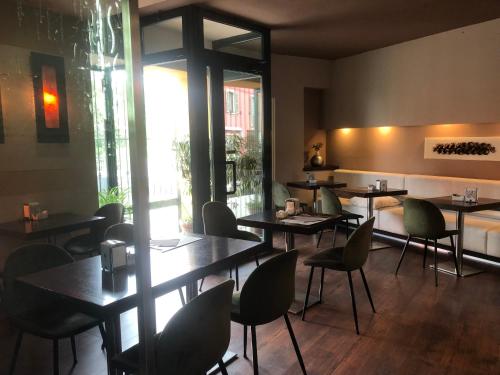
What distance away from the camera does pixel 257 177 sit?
210 inches

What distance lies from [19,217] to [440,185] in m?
5.46

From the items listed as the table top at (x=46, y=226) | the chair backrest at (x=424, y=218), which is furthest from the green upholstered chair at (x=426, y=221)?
the table top at (x=46, y=226)

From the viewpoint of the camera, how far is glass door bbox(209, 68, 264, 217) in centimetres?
468

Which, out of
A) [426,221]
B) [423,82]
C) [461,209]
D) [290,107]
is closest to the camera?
[461,209]

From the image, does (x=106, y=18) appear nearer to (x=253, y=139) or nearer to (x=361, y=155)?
(x=253, y=139)

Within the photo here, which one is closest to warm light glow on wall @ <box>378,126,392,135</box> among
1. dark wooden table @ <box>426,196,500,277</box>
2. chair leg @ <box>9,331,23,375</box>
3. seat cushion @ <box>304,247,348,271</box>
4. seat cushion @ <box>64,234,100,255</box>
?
dark wooden table @ <box>426,196,500,277</box>

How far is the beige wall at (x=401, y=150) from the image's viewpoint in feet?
18.6

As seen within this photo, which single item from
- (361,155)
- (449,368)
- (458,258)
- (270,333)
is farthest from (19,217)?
(361,155)

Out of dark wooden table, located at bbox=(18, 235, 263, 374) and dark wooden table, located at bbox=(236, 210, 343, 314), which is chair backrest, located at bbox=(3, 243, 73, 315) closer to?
dark wooden table, located at bbox=(18, 235, 263, 374)

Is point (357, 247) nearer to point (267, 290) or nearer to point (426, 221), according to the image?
point (267, 290)

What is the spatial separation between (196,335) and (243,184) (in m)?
3.52

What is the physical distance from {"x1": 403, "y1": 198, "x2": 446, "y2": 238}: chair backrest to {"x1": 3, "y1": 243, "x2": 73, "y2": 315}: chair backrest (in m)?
3.53

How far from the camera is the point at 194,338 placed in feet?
5.67

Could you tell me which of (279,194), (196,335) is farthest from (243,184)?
(196,335)
